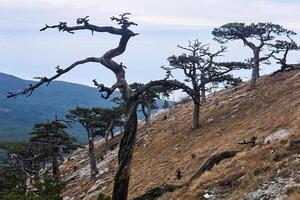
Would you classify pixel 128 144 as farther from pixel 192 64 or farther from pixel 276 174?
pixel 192 64

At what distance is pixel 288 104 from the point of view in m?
41.6

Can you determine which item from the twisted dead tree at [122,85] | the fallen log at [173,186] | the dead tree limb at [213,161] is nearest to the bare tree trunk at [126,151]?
the twisted dead tree at [122,85]

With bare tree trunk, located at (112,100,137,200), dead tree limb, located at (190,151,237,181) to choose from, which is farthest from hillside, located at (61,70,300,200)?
bare tree trunk, located at (112,100,137,200)

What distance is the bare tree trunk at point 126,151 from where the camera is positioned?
1320cm

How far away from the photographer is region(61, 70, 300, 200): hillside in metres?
14.8

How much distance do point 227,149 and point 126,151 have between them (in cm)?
2066

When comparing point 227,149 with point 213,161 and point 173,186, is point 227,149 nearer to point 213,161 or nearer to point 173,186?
point 213,161

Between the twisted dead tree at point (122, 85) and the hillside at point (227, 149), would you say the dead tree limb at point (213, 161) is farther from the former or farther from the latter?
the twisted dead tree at point (122, 85)

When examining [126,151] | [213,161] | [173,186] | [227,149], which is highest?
[126,151]

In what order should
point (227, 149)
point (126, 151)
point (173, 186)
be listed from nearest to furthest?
point (126, 151) < point (173, 186) < point (227, 149)

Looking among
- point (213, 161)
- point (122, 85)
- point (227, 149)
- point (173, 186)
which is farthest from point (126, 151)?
point (227, 149)

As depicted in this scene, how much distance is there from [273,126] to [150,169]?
11.7m

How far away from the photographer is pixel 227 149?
32.8 m

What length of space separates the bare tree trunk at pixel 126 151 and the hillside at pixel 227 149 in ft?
11.3
